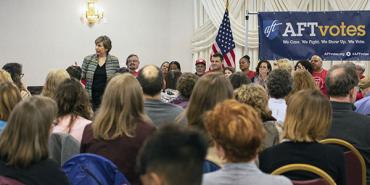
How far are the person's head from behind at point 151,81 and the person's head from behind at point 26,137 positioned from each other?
1.32 metres

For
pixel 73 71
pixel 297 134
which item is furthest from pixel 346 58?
pixel 297 134

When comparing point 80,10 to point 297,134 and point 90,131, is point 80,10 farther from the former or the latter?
point 297,134

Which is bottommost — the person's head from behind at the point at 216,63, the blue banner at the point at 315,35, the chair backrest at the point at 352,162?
the chair backrest at the point at 352,162

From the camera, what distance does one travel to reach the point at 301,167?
86.3 inches

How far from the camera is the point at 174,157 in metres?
1.34

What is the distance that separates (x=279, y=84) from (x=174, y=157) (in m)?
2.92

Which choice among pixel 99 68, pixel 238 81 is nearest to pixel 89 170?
pixel 238 81

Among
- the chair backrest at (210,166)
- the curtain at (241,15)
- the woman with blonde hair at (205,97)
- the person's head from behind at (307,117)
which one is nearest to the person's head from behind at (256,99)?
the woman with blonde hair at (205,97)

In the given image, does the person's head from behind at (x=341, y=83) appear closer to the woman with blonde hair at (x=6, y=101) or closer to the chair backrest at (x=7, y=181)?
the woman with blonde hair at (x=6, y=101)

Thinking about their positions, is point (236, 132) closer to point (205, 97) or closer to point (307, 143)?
point (307, 143)

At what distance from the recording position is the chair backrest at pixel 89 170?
88.7 inches

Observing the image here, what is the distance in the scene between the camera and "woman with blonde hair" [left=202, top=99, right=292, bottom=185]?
6.15 feet

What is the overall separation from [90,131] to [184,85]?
165 centimetres

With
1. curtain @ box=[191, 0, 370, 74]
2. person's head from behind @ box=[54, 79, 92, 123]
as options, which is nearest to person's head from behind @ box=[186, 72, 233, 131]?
person's head from behind @ box=[54, 79, 92, 123]
